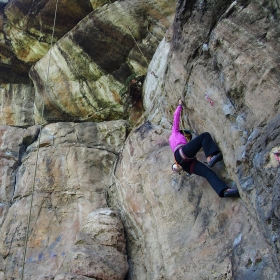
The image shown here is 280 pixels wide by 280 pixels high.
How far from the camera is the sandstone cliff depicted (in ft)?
19.1

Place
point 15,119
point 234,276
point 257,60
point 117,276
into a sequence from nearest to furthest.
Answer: point 234,276
point 257,60
point 117,276
point 15,119

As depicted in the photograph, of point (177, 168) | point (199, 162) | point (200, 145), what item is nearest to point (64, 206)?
point (177, 168)

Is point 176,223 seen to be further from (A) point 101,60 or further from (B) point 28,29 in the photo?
(B) point 28,29

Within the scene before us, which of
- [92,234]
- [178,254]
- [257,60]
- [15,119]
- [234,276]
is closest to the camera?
[234,276]

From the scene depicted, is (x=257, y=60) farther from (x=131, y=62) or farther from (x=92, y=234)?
(x=131, y=62)

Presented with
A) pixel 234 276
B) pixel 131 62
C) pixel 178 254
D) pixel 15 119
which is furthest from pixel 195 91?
pixel 15 119

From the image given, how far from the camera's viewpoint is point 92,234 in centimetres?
788

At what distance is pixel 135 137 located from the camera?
9.15 metres

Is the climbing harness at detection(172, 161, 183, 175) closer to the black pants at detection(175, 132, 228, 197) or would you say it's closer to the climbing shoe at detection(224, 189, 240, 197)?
the black pants at detection(175, 132, 228, 197)

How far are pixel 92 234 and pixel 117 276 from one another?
1.07m

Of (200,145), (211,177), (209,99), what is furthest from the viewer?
(209,99)

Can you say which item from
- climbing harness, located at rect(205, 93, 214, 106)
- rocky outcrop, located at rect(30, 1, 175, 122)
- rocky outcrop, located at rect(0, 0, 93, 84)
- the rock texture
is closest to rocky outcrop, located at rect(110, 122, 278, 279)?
the rock texture

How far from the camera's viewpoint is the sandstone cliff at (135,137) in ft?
19.1

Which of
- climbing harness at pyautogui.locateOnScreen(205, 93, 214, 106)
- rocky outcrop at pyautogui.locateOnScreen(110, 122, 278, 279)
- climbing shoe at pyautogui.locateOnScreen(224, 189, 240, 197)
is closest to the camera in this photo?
rocky outcrop at pyautogui.locateOnScreen(110, 122, 278, 279)
